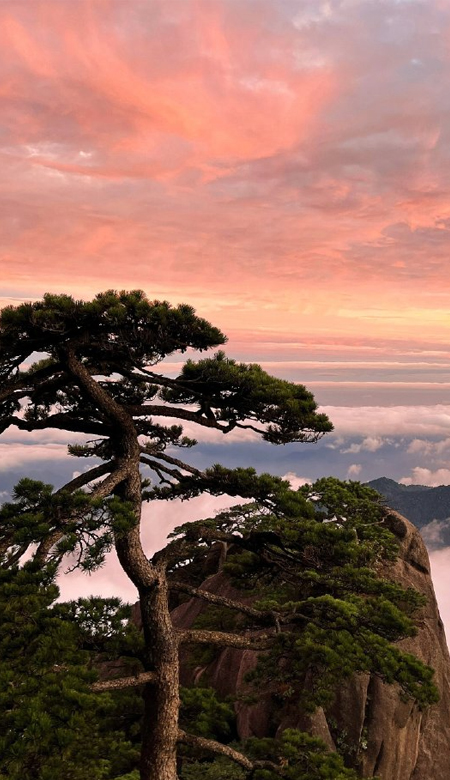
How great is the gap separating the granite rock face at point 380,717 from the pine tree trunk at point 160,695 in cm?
397

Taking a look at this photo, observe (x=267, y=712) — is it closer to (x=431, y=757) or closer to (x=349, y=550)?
(x=431, y=757)

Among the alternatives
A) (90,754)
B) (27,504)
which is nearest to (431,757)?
(90,754)

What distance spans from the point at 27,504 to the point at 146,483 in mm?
3375

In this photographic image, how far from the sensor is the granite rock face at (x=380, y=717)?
14984mm

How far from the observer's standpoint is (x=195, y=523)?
503 inches

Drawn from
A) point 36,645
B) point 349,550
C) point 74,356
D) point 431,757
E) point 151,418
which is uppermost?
point 74,356

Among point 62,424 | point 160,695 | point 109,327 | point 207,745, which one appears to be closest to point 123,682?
point 160,695

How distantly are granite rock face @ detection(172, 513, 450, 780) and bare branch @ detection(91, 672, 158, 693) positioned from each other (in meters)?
4.60

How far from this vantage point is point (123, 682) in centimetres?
1046

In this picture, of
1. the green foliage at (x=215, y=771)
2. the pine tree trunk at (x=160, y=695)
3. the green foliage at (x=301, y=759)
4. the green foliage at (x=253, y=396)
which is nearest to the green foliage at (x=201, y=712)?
the green foliage at (x=215, y=771)

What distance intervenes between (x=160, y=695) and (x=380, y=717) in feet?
25.0

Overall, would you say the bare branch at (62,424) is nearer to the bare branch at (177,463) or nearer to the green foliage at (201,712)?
the bare branch at (177,463)

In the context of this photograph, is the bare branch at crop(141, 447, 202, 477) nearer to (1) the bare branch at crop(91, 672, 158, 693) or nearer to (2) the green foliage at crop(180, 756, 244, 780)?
(1) the bare branch at crop(91, 672, 158, 693)

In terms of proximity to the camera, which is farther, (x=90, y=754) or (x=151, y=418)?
(x=151, y=418)
